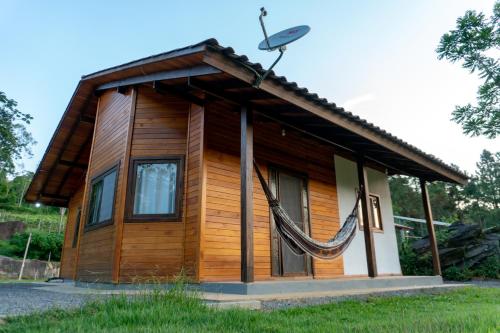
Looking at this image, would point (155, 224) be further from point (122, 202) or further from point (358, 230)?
point (358, 230)

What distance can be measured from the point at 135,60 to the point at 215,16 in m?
6.00

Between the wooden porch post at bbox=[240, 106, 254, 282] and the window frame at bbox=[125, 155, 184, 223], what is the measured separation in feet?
3.87

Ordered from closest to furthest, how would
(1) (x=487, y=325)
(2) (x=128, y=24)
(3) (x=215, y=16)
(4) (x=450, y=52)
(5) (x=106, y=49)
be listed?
(1) (x=487, y=325) < (4) (x=450, y=52) < (3) (x=215, y=16) < (2) (x=128, y=24) < (5) (x=106, y=49)

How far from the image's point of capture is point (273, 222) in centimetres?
534

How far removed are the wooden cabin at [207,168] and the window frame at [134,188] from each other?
0.05 feet

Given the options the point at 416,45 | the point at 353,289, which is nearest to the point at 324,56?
the point at 416,45

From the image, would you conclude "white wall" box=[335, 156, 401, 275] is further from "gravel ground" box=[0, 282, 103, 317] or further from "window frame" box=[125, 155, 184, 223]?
"gravel ground" box=[0, 282, 103, 317]

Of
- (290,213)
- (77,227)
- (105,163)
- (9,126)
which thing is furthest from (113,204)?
(9,126)


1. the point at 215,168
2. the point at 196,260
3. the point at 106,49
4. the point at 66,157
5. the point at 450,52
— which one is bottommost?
the point at 196,260

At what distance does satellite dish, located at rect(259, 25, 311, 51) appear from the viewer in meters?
3.19

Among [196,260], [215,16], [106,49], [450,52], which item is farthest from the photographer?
[106,49]

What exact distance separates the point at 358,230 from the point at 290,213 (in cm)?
204

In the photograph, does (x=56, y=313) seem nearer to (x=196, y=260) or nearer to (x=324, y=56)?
(x=196, y=260)

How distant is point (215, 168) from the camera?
15.5 feet
